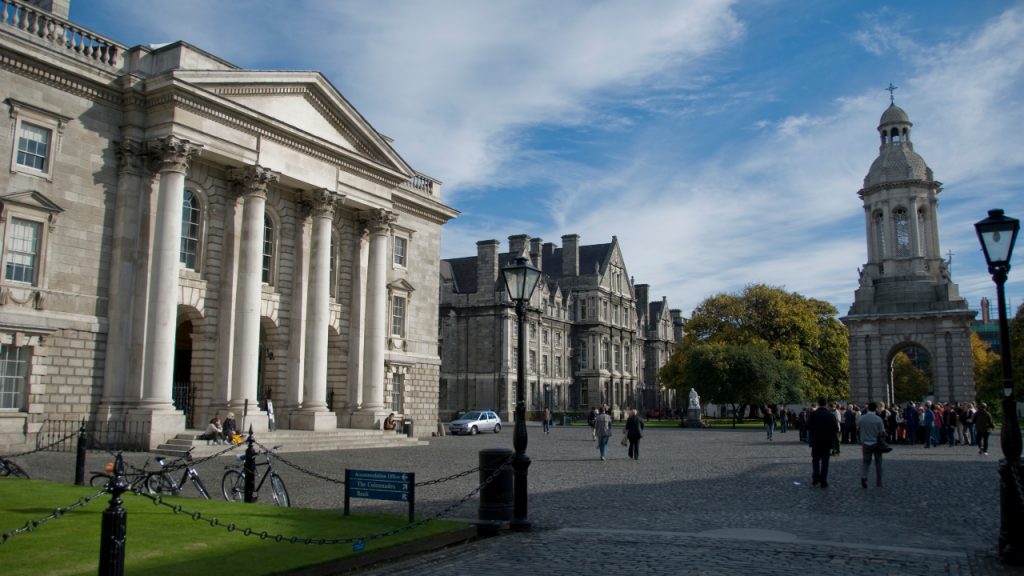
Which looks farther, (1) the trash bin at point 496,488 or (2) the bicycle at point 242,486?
(2) the bicycle at point 242,486

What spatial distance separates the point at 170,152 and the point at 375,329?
12602mm

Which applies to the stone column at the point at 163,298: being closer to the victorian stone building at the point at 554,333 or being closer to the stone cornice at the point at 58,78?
the stone cornice at the point at 58,78

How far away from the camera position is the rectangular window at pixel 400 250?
4084 cm

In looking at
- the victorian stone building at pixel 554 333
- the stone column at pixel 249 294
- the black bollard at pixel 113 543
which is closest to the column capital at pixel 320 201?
the stone column at pixel 249 294

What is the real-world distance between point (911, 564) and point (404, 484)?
6419 millimetres

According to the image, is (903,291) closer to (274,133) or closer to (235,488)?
(274,133)

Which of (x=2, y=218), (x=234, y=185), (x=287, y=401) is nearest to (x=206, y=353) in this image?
→ (x=287, y=401)

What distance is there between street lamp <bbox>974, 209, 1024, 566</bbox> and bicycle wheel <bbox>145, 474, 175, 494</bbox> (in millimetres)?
11880

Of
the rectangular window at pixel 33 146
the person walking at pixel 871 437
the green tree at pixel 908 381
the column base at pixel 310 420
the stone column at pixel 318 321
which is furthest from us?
the green tree at pixel 908 381

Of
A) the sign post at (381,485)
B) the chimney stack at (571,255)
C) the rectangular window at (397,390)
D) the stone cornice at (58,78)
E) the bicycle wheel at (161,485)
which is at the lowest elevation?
the bicycle wheel at (161,485)

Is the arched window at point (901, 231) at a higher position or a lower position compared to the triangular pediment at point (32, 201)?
higher

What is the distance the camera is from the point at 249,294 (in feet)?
93.1

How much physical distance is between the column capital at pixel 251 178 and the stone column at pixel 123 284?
11.6 ft

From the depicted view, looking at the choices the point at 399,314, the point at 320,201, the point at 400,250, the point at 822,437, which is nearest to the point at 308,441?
the point at 320,201
